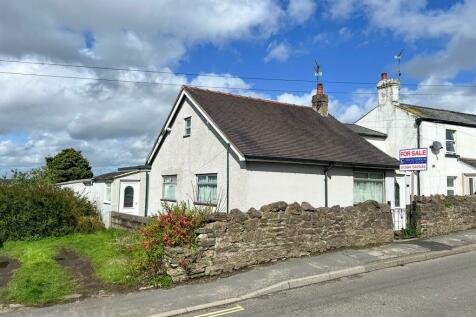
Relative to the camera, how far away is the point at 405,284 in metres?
8.58

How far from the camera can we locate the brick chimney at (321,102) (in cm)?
2261

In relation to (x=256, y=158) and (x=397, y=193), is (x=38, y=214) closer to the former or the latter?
(x=256, y=158)

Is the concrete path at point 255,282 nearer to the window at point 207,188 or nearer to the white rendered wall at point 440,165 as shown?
the window at point 207,188

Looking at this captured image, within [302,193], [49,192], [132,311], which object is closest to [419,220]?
[302,193]

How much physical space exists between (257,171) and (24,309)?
887 cm

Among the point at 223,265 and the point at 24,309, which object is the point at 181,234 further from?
the point at 24,309

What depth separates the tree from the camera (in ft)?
152

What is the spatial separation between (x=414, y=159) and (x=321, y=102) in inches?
383

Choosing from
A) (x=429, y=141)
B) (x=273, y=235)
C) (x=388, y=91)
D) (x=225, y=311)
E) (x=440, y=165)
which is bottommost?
(x=225, y=311)

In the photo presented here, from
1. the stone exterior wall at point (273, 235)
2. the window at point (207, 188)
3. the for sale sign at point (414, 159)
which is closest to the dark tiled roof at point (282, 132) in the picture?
the window at point (207, 188)

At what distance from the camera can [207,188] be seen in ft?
56.0

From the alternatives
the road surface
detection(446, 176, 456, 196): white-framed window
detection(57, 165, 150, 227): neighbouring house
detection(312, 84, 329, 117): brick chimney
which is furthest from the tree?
the road surface

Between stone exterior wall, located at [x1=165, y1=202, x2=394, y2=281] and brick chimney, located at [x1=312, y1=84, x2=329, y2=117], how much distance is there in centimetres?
1017

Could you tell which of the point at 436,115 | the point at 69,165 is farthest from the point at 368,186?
the point at 69,165
